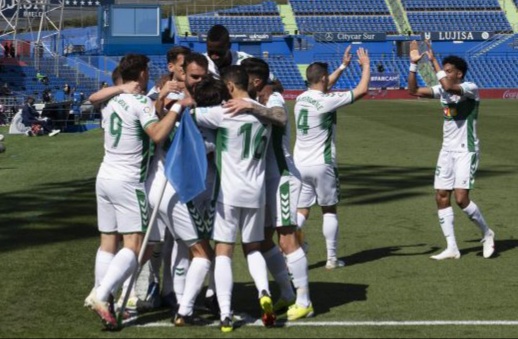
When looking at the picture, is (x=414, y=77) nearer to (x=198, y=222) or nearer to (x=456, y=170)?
(x=456, y=170)

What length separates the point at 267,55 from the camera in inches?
2842

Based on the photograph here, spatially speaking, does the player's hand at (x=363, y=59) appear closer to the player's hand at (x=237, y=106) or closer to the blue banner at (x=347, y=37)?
the player's hand at (x=237, y=106)

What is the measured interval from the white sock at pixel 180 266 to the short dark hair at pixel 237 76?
4.33 ft

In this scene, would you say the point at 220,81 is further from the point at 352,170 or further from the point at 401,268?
the point at 352,170

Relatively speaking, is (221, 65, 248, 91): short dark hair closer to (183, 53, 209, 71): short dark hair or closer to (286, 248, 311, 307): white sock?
(183, 53, 209, 71): short dark hair

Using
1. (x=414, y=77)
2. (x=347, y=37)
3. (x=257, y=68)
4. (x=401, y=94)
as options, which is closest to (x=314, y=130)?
(x=414, y=77)

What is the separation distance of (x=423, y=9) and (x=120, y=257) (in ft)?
243

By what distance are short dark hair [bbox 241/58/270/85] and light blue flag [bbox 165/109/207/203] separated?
36.2 inches

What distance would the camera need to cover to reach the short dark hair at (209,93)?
8.15m

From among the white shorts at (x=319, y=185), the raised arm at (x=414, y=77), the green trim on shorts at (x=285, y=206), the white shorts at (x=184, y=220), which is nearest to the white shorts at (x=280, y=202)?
the green trim on shorts at (x=285, y=206)

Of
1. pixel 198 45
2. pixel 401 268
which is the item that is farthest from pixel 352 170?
pixel 198 45

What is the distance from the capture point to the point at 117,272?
7953 mm

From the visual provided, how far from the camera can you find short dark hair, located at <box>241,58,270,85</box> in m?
8.77

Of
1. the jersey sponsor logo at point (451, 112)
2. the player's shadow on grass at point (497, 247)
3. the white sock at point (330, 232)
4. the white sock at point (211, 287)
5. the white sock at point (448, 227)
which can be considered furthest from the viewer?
the player's shadow on grass at point (497, 247)
